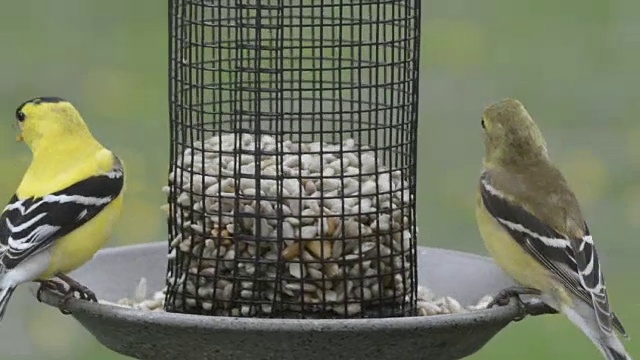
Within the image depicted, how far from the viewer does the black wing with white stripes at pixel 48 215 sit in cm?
650

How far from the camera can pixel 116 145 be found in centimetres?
1271

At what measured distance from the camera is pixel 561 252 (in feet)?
21.8

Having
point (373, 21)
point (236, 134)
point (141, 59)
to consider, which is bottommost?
point (141, 59)

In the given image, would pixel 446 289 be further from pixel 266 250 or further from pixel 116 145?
pixel 116 145

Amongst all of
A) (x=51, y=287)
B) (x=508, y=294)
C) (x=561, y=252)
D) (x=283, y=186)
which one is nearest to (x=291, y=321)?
(x=283, y=186)

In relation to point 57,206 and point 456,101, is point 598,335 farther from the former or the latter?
point 456,101

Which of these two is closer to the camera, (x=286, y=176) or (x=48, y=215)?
(x=286, y=176)

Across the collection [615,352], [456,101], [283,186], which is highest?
[283,186]

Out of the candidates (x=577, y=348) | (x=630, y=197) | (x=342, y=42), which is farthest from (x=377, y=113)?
(x=630, y=197)

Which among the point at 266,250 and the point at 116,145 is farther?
the point at 116,145

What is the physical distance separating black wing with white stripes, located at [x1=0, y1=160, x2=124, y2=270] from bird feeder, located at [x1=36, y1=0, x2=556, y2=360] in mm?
260

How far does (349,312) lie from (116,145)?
6.55m

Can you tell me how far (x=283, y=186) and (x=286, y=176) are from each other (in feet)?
0.22

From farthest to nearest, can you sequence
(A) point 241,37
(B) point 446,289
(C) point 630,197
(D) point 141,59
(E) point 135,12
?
(E) point 135,12 → (D) point 141,59 → (C) point 630,197 → (B) point 446,289 → (A) point 241,37
